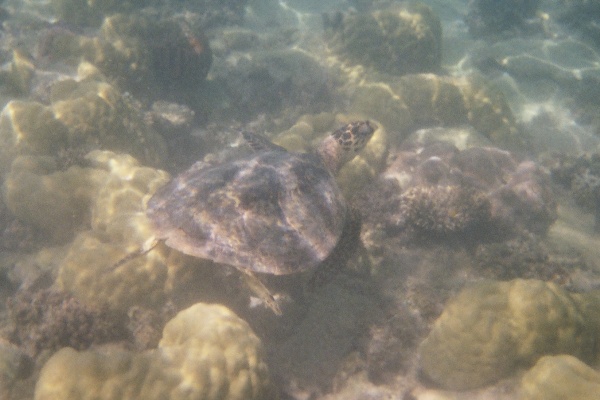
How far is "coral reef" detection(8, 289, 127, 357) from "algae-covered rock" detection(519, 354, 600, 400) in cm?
419

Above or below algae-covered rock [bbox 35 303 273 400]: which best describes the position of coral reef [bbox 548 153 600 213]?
below

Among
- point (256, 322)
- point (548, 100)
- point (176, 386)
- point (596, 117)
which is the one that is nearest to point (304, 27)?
point (548, 100)

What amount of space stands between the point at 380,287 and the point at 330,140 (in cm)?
268

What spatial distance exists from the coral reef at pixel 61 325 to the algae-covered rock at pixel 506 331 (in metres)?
3.70

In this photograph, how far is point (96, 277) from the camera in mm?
4371

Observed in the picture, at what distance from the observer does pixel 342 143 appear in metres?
6.37

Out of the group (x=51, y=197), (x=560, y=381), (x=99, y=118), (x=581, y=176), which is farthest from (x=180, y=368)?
(x=581, y=176)

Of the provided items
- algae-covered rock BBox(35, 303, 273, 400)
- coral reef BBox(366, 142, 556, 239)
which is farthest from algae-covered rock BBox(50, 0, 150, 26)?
algae-covered rock BBox(35, 303, 273, 400)

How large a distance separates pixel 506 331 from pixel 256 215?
9.67 ft

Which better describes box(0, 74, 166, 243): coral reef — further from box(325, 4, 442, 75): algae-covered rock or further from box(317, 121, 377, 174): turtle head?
box(325, 4, 442, 75): algae-covered rock

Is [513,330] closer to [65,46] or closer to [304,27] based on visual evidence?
[65,46]

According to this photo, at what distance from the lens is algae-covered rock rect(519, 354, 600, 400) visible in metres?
3.02

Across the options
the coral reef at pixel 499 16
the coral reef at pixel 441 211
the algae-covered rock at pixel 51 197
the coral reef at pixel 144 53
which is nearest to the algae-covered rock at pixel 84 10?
the coral reef at pixel 144 53

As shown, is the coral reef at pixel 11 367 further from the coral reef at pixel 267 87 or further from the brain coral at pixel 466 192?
the coral reef at pixel 267 87
